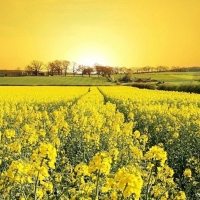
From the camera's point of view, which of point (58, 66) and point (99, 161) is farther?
point (58, 66)

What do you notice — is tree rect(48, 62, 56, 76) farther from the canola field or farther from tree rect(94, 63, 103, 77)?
the canola field

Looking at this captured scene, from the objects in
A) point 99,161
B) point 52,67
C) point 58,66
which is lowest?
point 99,161

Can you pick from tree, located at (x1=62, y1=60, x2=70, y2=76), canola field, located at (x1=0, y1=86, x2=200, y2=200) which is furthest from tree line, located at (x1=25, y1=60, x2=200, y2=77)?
canola field, located at (x1=0, y1=86, x2=200, y2=200)

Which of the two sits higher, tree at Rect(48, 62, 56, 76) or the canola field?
tree at Rect(48, 62, 56, 76)

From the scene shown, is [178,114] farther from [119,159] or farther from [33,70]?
[33,70]

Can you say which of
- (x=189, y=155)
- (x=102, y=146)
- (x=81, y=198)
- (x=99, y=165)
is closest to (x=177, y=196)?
(x=81, y=198)

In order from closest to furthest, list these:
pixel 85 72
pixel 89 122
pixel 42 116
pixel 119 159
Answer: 1. pixel 119 159
2. pixel 89 122
3. pixel 42 116
4. pixel 85 72

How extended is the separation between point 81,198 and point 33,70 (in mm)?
120548

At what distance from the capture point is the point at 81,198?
11.8 ft

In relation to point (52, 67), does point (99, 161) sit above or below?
below

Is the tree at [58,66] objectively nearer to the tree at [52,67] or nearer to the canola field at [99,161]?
the tree at [52,67]

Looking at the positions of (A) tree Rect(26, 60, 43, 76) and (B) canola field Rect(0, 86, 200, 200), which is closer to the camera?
(B) canola field Rect(0, 86, 200, 200)

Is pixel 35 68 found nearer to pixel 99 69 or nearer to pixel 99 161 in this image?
pixel 99 69

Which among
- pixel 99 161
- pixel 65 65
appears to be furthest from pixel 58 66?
pixel 99 161
